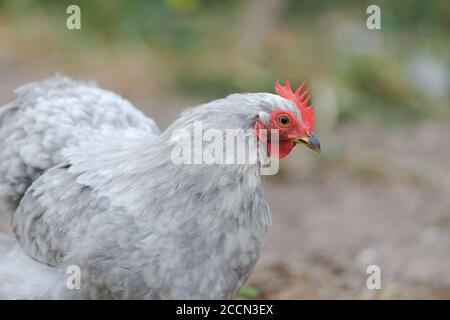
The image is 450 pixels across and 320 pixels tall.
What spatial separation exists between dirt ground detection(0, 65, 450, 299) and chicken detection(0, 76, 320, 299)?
163 cm

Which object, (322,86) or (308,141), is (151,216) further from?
(322,86)

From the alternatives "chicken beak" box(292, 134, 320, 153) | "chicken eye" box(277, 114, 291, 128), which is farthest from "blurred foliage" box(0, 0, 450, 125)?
"chicken eye" box(277, 114, 291, 128)

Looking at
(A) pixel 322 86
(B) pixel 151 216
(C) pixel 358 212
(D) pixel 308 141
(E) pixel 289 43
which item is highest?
(E) pixel 289 43

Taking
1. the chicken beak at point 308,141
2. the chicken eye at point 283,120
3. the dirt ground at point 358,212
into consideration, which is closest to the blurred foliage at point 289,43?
the dirt ground at point 358,212

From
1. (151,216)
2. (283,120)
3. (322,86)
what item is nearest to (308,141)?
(283,120)

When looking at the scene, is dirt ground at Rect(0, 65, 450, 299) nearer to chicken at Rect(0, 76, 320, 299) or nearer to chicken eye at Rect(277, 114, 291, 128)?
chicken at Rect(0, 76, 320, 299)

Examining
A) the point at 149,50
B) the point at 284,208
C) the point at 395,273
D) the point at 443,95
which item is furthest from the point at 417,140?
the point at 149,50

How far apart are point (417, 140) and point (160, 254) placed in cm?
539

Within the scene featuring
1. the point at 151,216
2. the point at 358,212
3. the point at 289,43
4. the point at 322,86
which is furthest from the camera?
the point at 289,43

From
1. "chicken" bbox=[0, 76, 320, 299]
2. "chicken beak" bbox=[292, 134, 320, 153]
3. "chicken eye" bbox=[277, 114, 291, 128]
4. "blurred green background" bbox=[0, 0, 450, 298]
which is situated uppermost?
"blurred green background" bbox=[0, 0, 450, 298]

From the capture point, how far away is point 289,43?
32.8 feet

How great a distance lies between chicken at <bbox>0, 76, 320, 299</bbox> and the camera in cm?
346

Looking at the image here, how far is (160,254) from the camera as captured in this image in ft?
11.3

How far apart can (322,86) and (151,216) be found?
547 cm
